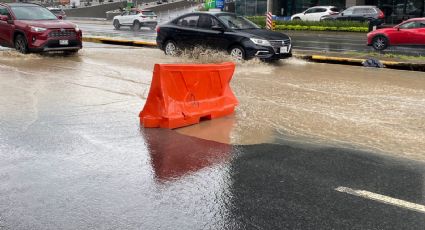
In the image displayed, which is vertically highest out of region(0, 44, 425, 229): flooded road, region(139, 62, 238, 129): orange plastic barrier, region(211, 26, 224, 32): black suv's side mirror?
region(211, 26, 224, 32): black suv's side mirror

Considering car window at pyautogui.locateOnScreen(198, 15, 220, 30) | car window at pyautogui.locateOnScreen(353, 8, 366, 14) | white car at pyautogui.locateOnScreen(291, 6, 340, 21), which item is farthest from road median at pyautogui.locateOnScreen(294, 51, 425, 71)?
white car at pyautogui.locateOnScreen(291, 6, 340, 21)

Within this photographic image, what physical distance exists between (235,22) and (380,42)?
26.2 ft

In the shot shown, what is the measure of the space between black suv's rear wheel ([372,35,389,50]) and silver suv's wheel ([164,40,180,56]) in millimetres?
9023

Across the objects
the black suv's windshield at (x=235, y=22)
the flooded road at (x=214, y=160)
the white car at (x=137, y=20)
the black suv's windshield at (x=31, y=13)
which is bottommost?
the flooded road at (x=214, y=160)

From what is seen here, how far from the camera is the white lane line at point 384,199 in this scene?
463cm

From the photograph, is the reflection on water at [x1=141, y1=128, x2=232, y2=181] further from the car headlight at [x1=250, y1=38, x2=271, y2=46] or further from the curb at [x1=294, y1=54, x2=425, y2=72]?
the curb at [x1=294, y1=54, x2=425, y2=72]

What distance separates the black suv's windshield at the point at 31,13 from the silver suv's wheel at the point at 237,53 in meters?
6.58

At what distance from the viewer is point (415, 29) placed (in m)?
19.7

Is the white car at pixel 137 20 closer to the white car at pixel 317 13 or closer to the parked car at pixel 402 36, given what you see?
the white car at pixel 317 13

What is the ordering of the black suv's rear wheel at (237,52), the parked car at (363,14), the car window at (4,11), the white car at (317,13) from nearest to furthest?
the black suv's rear wheel at (237,52) < the car window at (4,11) < the parked car at (363,14) < the white car at (317,13)

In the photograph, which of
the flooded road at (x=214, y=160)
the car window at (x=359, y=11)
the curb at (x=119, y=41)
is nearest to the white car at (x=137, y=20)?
the curb at (x=119, y=41)

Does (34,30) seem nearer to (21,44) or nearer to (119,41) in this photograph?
(21,44)

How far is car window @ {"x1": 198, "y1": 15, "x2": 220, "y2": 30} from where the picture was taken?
15.6 meters

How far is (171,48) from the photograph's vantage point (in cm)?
1694
